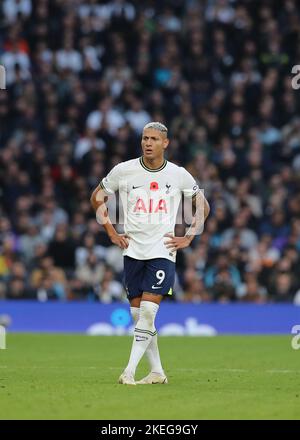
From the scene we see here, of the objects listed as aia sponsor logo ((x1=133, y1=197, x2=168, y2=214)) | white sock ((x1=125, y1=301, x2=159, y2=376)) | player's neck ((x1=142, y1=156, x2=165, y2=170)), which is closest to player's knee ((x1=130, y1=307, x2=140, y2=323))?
white sock ((x1=125, y1=301, x2=159, y2=376))

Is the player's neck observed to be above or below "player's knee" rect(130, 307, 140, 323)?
above

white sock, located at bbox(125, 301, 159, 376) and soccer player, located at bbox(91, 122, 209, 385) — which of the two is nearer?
white sock, located at bbox(125, 301, 159, 376)

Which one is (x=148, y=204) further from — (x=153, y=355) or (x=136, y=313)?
(x=153, y=355)

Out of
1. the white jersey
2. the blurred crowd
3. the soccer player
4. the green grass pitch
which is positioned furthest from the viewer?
the blurred crowd

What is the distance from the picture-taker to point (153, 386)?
11.8 metres

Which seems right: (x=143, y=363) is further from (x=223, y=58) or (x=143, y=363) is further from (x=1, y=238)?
(x=223, y=58)

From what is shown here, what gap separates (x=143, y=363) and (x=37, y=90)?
12421 mm

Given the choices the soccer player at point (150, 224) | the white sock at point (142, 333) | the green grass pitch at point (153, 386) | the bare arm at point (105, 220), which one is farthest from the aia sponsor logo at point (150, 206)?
the green grass pitch at point (153, 386)

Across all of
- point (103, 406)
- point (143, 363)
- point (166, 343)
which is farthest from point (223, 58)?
point (103, 406)

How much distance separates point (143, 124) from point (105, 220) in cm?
1369

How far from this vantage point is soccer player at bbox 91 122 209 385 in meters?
12.1

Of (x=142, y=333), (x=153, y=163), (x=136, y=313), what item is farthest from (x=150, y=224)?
(x=142, y=333)

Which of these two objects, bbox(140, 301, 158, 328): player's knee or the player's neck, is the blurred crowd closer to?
the player's neck

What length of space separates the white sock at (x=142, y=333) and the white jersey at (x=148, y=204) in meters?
0.54
